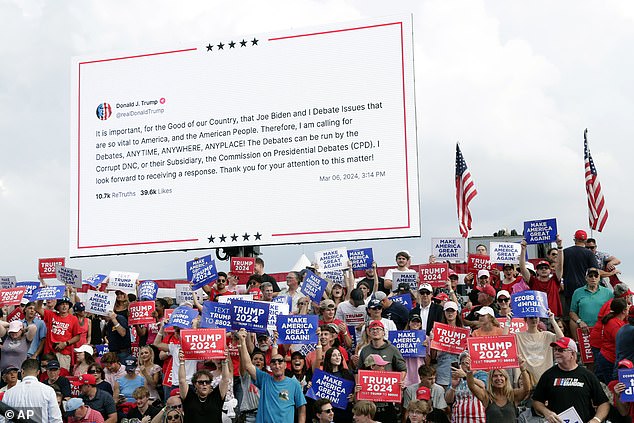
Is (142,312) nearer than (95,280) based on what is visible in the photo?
Yes

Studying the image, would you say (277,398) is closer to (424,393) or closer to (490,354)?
(424,393)

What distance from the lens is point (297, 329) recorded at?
1234 cm

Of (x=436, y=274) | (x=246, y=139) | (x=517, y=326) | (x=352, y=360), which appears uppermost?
(x=246, y=139)

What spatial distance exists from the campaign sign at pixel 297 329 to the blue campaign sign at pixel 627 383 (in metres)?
3.67

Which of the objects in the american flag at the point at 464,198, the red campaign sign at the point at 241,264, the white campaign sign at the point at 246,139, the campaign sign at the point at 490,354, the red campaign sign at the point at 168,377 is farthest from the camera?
the american flag at the point at 464,198

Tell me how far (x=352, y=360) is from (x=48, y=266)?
318 inches

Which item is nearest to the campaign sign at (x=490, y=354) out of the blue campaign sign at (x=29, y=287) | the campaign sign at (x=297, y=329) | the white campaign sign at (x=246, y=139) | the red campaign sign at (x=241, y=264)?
the campaign sign at (x=297, y=329)

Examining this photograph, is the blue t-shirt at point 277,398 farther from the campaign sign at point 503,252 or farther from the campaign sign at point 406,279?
the campaign sign at point 503,252

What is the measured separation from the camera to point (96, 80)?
2150cm

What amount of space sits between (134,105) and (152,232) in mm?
2695

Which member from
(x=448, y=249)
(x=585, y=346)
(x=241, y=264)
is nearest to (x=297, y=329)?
(x=585, y=346)

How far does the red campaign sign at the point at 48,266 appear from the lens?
61.7 ft

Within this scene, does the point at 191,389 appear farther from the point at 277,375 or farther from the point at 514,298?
the point at 514,298

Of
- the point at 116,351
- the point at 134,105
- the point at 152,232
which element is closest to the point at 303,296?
the point at 116,351
